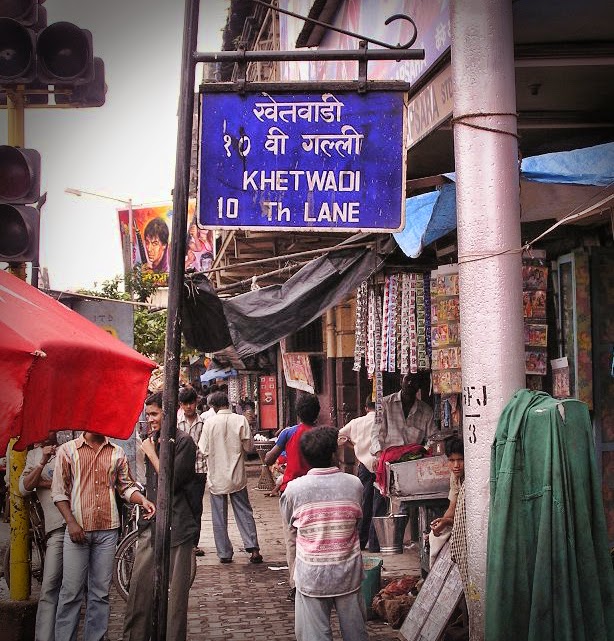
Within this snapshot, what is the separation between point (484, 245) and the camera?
5.49 meters

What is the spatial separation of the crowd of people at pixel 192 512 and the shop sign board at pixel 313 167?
4.86 ft

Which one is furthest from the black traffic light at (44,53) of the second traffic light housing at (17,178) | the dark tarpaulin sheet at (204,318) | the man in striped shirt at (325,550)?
the man in striped shirt at (325,550)

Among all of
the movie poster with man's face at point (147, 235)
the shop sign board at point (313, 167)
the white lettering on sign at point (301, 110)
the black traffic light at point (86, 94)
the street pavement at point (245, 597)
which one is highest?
the movie poster with man's face at point (147, 235)

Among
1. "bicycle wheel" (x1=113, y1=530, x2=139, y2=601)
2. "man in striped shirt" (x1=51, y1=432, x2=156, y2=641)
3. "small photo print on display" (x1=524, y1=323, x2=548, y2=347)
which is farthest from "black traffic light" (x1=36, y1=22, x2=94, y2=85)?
"bicycle wheel" (x1=113, y1=530, x2=139, y2=601)

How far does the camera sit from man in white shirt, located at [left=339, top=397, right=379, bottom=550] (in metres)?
10.9

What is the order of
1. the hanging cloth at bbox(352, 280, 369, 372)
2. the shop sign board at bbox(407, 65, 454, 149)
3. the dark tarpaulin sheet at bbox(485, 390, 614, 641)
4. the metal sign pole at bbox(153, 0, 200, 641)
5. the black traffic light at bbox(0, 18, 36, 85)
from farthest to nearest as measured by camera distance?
the hanging cloth at bbox(352, 280, 369, 372) → the shop sign board at bbox(407, 65, 454, 149) → the black traffic light at bbox(0, 18, 36, 85) → the metal sign pole at bbox(153, 0, 200, 641) → the dark tarpaulin sheet at bbox(485, 390, 614, 641)

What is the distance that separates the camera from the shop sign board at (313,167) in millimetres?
5387

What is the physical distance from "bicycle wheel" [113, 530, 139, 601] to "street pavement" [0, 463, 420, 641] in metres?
0.19

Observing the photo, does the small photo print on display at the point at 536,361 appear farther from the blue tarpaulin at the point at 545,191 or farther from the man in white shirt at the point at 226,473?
the man in white shirt at the point at 226,473

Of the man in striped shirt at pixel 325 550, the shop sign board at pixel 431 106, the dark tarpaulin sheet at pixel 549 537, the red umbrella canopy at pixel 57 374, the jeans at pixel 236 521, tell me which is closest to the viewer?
the red umbrella canopy at pixel 57 374

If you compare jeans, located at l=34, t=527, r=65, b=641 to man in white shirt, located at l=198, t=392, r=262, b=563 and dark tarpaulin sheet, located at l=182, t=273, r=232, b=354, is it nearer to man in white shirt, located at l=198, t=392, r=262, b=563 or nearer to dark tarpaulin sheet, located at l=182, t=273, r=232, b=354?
dark tarpaulin sheet, located at l=182, t=273, r=232, b=354

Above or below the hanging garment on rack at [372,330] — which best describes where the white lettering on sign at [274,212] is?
above

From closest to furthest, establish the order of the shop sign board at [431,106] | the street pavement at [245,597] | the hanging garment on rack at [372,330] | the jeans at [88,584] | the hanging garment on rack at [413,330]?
1. the jeans at [88,584]
2. the shop sign board at [431,106]
3. the street pavement at [245,597]
4. the hanging garment on rack at [413,330]
5. the hanging garment on rack at [372,330]

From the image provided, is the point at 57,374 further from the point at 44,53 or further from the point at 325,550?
the point at 44,53
